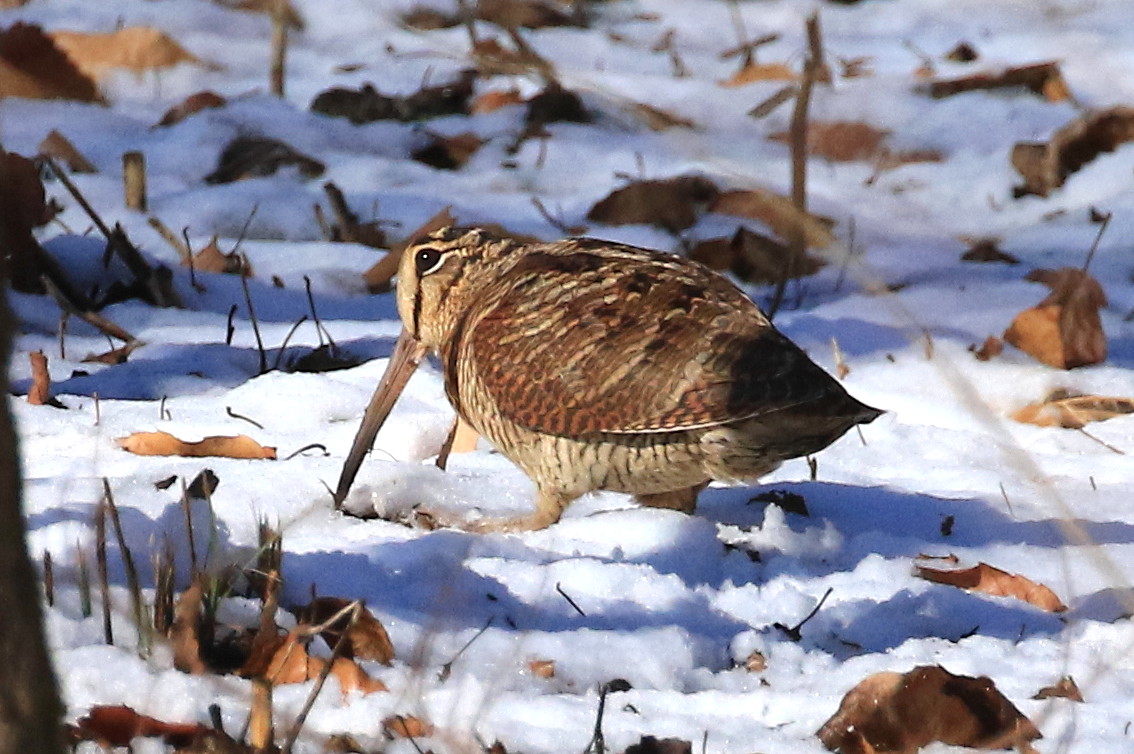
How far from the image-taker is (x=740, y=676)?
2418 millimetres

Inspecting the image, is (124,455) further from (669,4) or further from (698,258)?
(669,4)

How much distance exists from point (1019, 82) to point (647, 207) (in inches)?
90.7

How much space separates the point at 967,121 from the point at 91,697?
5.30m

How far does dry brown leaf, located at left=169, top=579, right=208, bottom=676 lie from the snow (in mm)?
35

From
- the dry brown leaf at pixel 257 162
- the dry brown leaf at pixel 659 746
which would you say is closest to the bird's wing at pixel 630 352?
the dry brown leaf at pixel 659 746

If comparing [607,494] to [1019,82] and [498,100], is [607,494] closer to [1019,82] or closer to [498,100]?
[498,100]

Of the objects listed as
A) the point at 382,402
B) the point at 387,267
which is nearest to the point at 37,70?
the point at 387,267

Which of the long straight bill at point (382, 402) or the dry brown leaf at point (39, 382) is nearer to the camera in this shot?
the long straight bill at point (382, 402)

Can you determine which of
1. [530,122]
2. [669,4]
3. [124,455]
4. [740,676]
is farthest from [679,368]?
[669,4]

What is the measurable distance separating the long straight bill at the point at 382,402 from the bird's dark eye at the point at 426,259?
6.0 inches

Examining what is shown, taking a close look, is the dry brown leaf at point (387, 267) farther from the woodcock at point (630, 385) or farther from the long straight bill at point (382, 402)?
the woodcock at point (630, 385)

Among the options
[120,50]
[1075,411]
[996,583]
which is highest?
[996,583]

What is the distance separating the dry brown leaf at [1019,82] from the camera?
680 cm

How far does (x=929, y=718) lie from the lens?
6.68 ft
